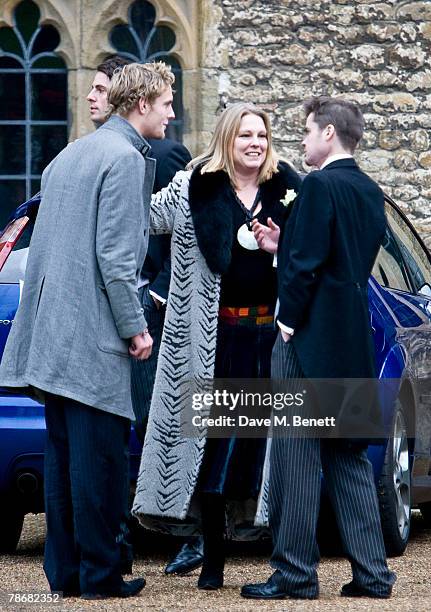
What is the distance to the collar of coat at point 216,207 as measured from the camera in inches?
221

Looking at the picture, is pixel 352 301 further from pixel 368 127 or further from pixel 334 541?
pixel 368 127

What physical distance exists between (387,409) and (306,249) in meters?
1.52

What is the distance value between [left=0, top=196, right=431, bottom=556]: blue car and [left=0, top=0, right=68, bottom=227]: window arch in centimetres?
577

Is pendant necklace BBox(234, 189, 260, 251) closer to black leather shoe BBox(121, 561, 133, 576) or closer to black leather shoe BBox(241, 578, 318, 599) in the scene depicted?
black leather shoe BBox(241, 578, 318, 599)

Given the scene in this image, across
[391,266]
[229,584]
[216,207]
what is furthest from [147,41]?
[229,584]

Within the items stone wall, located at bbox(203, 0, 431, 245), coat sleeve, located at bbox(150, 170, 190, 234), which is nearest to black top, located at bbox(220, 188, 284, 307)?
coat sleeve, located at bbox(150, 170, 190, 234)

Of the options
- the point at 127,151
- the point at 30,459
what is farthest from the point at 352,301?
the point at 30,459

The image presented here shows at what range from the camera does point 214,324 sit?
5.65 meters

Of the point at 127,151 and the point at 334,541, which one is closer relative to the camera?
the point at 127,151

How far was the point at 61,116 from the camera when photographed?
1295cm

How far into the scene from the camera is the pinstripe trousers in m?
5.36

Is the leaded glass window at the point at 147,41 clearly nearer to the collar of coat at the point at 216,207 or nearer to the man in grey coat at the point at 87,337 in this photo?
the collar of coat at the point at 216,207

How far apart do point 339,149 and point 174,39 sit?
7.62 meters

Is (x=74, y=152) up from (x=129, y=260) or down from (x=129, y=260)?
up
